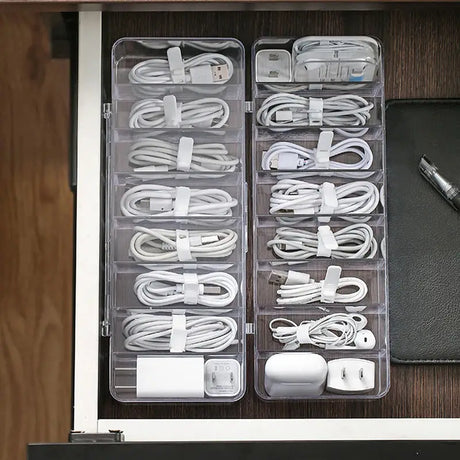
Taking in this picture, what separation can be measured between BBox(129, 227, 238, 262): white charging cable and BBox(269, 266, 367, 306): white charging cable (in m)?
0.10

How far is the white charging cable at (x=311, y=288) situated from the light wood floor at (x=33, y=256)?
1.81 ft

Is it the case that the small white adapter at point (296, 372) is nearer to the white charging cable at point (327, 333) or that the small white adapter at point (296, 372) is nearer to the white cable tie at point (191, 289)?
the white charging cable at point (327, 333)

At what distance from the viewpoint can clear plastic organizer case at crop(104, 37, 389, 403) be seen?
1.44 meters

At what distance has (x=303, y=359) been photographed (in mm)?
1379

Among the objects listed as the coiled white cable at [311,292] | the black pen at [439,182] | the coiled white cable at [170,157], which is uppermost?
the coiled white cable at [170,157]

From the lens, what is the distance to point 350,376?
1438 millimetres

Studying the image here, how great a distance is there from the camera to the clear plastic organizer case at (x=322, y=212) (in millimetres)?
1462

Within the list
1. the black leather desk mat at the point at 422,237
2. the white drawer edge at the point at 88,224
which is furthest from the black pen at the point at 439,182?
the white drawer edge at the point at 88,224

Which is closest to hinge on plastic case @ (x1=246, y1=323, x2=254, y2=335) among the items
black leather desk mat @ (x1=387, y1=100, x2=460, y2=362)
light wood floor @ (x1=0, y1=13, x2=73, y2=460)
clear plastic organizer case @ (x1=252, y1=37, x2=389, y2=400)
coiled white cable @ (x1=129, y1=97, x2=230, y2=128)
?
clear plastic organizer case @ (x1=252, y1=37, x2=389, y2=400)

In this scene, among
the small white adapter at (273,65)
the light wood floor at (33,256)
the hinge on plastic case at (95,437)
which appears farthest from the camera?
the light wood floor at (33,256)

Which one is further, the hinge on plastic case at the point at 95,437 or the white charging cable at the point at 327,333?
the white charging cable at the point at 327,333

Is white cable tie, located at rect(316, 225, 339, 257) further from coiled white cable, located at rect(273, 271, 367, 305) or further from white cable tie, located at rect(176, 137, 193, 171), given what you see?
white cable tie, located at rect(176, 137, 193, 171)

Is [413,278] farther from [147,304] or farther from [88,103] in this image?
[88,103]

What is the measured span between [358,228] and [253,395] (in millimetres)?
335
